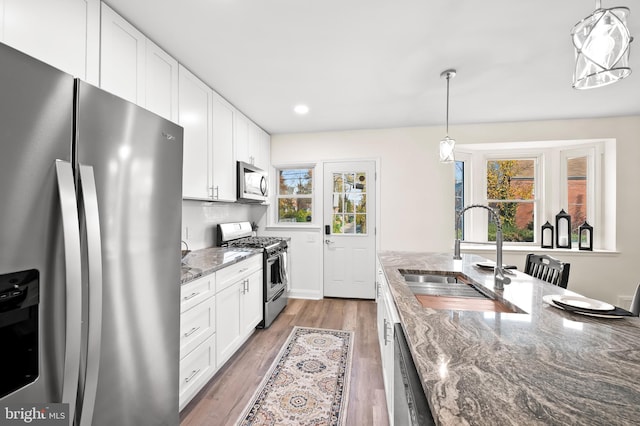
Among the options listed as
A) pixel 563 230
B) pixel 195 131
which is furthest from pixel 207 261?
pixel 563 230

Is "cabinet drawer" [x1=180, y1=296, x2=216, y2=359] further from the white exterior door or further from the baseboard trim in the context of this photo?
the white exterior door

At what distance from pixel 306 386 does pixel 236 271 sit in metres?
1.05

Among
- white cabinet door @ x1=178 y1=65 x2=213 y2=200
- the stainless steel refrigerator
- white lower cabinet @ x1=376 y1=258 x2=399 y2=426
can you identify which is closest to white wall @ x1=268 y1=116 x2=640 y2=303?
white cabinet door @ x1=178 y1=65 x2=213 y2=200

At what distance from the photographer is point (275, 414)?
1.72 meters

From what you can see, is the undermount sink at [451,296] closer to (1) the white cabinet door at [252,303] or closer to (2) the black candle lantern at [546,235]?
(1) the white cabinet door at [252,303]

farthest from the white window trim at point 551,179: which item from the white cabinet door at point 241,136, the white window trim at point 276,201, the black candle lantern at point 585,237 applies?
the white cabinet door at point 241,136

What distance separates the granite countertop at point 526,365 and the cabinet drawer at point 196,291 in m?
1.25

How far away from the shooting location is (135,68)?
1.72 metres

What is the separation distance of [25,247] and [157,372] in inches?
31.4

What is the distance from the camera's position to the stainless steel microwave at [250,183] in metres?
3.04

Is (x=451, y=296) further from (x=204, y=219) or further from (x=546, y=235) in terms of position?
(x=546, y=235)

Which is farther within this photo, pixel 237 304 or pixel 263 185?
pixel 263 185

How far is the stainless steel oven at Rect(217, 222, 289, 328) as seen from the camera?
2941mm

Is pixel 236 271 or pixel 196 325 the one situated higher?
pixel 236 271
